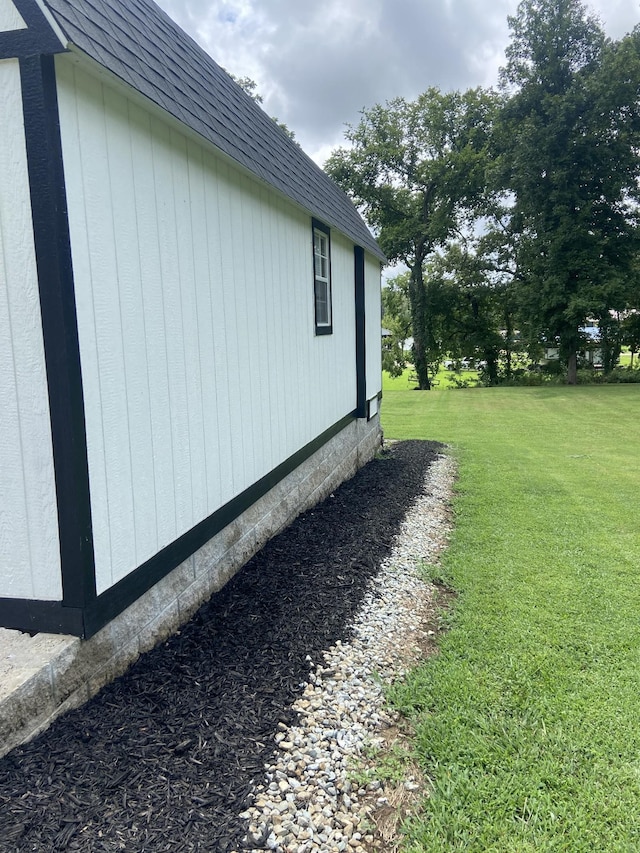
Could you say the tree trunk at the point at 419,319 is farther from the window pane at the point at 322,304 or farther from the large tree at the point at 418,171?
the window pane at the point at 322,304

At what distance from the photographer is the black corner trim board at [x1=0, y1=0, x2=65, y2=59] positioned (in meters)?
2.34

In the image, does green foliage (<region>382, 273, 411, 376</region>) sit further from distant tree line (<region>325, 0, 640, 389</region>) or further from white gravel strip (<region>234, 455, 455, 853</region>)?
white gravel strip (<region>234, 455, 455, 853</region>)

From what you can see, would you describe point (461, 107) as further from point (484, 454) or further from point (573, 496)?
point (573, 496)

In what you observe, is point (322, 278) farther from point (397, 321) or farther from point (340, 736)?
point (397, 321)

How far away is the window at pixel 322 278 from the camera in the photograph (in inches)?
265

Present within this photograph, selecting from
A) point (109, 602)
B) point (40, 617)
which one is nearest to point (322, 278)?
point (109, 602)

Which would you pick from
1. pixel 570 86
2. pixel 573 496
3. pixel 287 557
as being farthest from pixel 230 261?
pixel 570 86

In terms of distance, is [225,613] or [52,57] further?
[225,613]

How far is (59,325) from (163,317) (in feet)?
2.91

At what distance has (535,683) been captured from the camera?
130 inches

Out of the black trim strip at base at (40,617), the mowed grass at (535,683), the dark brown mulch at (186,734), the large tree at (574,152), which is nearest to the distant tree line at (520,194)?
the large tree at (574,152)

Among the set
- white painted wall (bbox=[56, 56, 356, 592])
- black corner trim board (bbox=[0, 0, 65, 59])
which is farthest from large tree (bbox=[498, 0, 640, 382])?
black corner trim board (bbox=[0, 0, 65, 59])

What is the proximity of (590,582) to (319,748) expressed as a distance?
3132mm

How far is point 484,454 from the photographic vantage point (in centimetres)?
1105
